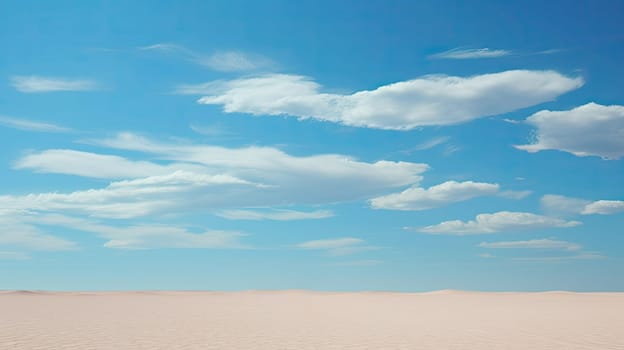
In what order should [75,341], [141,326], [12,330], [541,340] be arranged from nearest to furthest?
1. [75,341]
2. [541,340]
3. [12,330]
4. [141,326]

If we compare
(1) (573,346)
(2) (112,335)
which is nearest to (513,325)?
(1) (573,346)

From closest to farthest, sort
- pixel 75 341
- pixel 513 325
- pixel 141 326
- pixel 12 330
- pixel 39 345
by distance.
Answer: pixel 39 345, pixel 75 341, pixel 12 330, pixel 141 326, pixel 513 325

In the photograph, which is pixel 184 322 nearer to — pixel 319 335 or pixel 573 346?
pixel 319 335

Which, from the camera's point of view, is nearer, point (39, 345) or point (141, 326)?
point (39, 345)

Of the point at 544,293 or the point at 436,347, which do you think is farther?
the point at 544,293

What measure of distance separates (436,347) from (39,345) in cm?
1220

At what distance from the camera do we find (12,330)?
23.5m

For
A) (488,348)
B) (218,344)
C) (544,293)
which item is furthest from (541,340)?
(544,293)

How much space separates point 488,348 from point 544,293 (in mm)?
60600

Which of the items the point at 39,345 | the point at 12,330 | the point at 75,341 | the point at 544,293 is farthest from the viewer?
the point at 544,293

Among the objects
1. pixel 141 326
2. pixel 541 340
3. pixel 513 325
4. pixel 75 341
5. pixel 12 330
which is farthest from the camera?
pixel 513 325

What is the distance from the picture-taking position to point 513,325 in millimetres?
28906

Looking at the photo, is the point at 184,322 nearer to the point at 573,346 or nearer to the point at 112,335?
the point at 112,335

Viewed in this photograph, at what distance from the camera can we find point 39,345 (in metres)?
18.8
